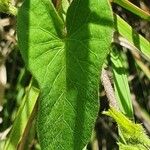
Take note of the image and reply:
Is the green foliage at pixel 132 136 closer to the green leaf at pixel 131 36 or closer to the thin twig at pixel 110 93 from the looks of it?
the thin twig at pixel 110 93

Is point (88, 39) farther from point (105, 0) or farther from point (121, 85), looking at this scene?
point (121, 85)

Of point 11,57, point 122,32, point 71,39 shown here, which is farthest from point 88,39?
point 11,57

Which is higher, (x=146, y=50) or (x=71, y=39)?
(x=71, y=39)

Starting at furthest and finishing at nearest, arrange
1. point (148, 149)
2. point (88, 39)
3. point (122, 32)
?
point (122, 32) → point (88, 39) → point (148, 149)

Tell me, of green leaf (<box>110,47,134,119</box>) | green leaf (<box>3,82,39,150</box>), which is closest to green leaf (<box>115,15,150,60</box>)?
green leaf (<box>110,47,134,119</box>)

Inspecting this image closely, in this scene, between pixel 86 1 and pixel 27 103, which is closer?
A: pixel 86 1

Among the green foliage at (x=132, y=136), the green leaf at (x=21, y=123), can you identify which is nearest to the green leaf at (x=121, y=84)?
the green leaf at (x=21, y=123)

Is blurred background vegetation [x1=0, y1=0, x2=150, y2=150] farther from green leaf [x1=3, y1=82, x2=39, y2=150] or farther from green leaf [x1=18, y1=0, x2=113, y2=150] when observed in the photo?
green leaf [x1=18, y1=0, x2=113, y2=150]
